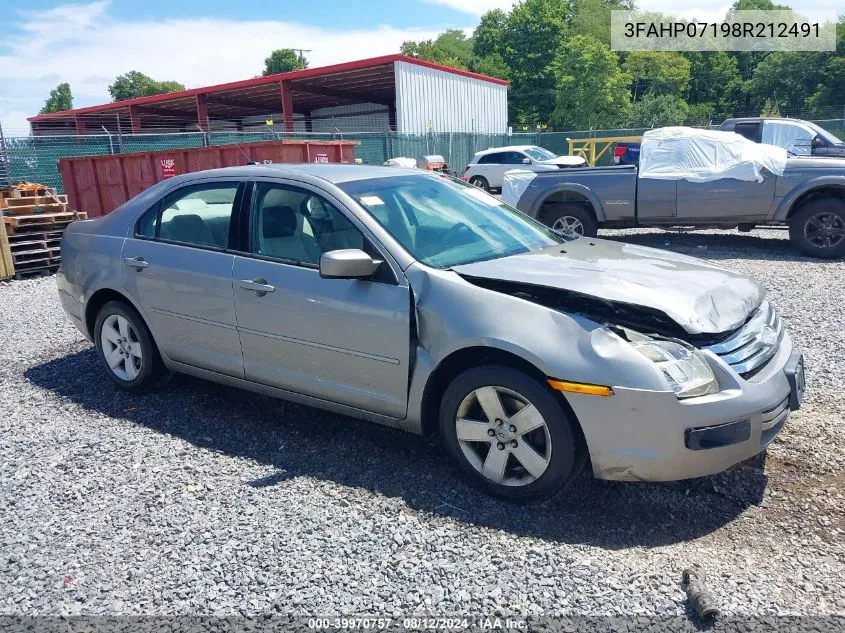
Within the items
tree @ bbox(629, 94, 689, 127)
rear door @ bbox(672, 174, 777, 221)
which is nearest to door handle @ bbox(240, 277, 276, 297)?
rear door @ bbox(672, 174, 777, 221)

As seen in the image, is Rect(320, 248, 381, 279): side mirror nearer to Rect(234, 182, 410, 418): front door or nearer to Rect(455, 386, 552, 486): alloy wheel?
Rect(234, 182, 410, 418): front door

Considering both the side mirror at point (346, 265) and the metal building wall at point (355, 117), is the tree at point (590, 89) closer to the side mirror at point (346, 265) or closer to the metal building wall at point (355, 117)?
the metal building wall at point (355, 117)

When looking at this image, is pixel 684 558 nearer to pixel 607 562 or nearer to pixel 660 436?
pixel 607 562

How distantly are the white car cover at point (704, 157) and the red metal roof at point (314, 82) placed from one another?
1740 centimetres

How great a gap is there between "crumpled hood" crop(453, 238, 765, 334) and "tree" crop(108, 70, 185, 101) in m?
116

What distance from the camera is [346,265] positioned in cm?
344

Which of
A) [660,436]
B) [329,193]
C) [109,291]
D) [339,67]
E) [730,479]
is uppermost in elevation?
[339,67]

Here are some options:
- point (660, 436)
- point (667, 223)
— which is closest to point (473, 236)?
point (660, 436)

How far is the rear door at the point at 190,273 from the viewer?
13.8 ft

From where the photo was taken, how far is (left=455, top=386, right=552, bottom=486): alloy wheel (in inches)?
124

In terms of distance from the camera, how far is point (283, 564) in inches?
114

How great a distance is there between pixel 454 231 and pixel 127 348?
8.54 ft

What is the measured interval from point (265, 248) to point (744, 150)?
322 inches

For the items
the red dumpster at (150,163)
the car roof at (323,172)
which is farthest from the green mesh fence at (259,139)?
the car roof at (323,172)
